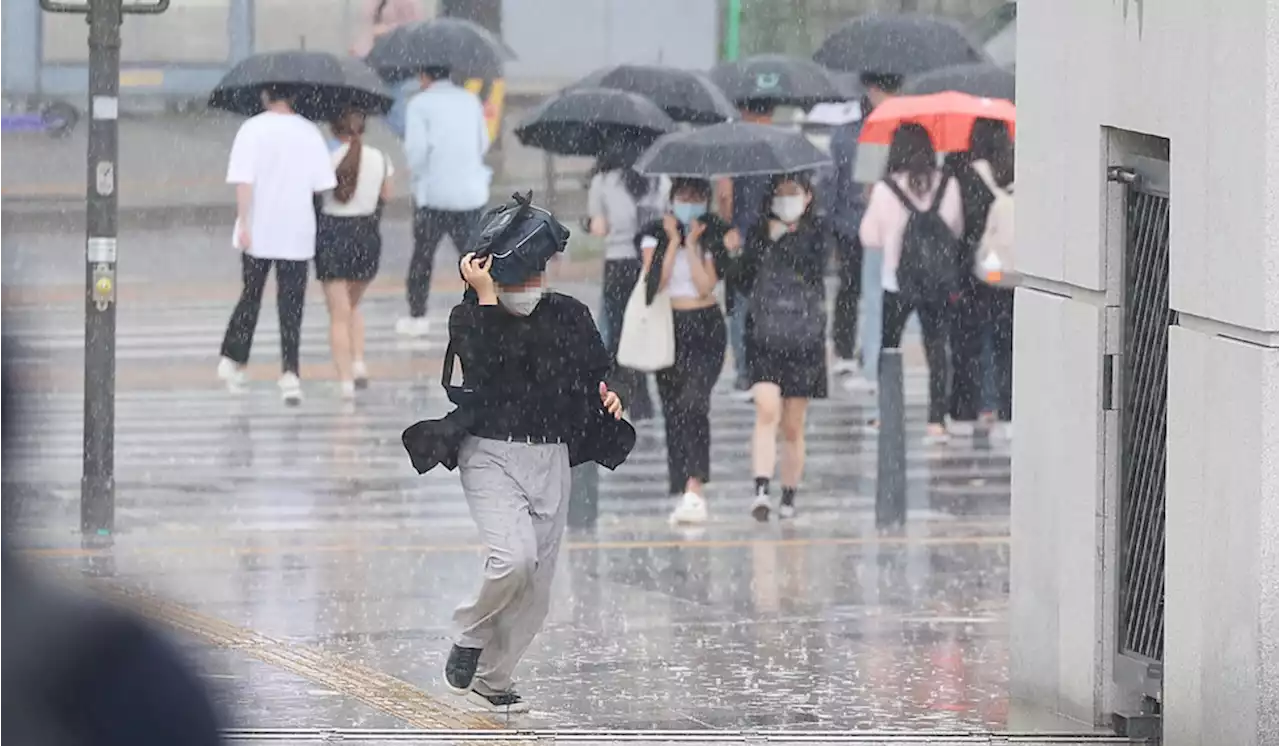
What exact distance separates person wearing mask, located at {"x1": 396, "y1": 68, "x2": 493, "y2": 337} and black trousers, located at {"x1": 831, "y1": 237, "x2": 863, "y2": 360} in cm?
260

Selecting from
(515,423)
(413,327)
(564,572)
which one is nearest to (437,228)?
(413,327)

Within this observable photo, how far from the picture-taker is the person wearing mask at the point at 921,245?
1505 cm

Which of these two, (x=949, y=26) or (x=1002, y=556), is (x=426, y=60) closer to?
(x=949, y=26)

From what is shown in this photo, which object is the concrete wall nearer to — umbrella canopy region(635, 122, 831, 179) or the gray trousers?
the gray trousers

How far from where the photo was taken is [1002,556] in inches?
460

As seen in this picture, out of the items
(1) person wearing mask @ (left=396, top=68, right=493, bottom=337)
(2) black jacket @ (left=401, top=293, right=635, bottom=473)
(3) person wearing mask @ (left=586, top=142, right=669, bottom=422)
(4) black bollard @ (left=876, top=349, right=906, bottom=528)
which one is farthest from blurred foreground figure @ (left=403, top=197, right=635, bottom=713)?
(1) person wearing mask @ (left=396, top=68, right=493, bottom=337)

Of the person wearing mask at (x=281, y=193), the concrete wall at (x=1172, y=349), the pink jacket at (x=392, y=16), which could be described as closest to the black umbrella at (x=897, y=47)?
the pink jacket at (x=392, y=16)

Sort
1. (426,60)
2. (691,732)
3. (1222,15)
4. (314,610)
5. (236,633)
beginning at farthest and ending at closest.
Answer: (426,60) → (314,610) → (236,633) → (691,732) → (1222,15)

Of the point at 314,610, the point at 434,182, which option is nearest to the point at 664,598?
the point at 314,610

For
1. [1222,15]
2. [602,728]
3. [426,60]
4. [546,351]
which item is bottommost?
[602,728]

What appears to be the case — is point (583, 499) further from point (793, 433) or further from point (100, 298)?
point (100, 298)

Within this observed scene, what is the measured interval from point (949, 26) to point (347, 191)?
6.88 m

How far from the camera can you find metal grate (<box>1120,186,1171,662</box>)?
7129 mm

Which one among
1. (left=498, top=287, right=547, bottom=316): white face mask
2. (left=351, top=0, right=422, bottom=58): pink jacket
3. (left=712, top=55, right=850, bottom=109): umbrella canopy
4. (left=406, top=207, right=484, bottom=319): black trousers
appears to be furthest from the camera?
(left=351, top=0, right=422, bottom=58): pink jacket
